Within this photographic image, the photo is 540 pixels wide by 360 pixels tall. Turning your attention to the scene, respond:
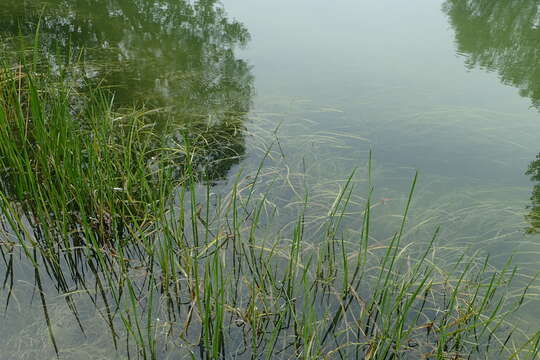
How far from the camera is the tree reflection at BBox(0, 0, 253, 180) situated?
2818 millimetres

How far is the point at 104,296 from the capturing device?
5.11 ft

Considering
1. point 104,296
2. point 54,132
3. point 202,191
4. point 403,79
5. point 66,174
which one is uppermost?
point 403,79

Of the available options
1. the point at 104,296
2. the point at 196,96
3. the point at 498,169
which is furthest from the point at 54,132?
the point at 498,169

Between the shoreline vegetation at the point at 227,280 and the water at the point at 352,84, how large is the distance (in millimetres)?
165

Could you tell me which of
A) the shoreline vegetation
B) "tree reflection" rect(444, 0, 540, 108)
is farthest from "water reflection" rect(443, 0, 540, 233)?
the shoreline vegetation

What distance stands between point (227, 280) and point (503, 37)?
4.24 m

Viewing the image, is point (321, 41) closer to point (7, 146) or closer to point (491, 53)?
point (491, 53)

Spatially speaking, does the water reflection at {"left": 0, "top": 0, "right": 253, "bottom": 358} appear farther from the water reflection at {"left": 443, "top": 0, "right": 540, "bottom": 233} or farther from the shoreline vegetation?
the water reflection at {"left": 443, "top": 0, "right": 540, "bottom": 233}

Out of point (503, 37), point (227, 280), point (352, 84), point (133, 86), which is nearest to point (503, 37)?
point (503, 37)

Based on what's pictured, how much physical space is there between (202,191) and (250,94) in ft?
4.30

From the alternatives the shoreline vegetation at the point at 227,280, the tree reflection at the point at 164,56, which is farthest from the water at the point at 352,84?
the shoreline vegetation at the point at 227,280

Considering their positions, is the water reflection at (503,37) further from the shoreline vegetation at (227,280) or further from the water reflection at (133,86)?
the shoreline vegetation at (227,280)

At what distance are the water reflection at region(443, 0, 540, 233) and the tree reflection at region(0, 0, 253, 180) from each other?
2226 millimetres

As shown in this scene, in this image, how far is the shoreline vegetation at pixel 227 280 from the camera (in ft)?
4.55
